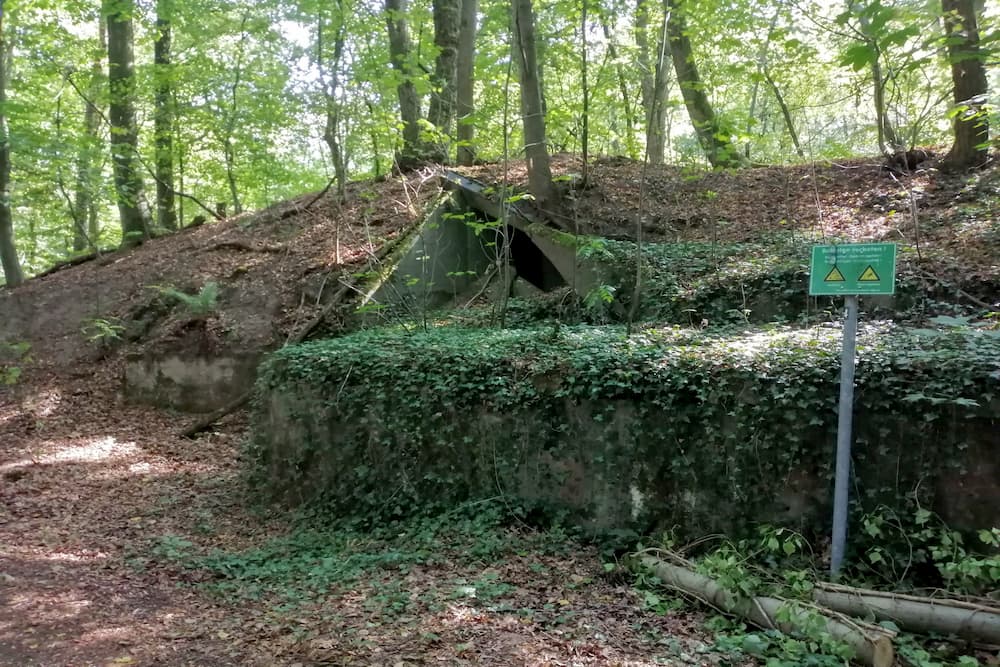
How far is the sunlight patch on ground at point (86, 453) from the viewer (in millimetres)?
9828

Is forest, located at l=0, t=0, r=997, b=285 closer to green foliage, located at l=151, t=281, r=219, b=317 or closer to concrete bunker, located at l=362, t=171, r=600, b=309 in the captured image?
concrete bunker, located at l=362, t=171, r=600, b=309

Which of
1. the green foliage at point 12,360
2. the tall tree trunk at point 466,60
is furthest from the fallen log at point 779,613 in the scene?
the green foliage at point 12,360

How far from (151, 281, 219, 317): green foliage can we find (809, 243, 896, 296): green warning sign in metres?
11.0

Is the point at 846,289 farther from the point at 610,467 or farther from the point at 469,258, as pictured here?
the point at 469,258

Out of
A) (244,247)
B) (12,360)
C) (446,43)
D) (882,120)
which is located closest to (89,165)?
(244,247)

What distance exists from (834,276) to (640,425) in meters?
2.21

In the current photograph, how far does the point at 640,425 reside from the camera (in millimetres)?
6441

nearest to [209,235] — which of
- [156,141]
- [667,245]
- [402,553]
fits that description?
[156,141]

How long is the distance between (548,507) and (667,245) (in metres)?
6.37

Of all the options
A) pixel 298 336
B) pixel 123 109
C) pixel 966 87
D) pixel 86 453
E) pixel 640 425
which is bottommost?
pixel 86 453

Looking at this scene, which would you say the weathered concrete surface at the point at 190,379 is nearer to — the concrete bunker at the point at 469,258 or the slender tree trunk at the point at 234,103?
the concrete bunker at the point at 469,258

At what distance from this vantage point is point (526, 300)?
468 inches

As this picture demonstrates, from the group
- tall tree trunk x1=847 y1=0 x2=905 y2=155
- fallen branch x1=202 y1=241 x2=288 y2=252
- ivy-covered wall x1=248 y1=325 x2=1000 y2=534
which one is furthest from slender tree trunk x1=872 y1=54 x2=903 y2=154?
fallen branch x1=202 y1=241 x2=288 y2=252

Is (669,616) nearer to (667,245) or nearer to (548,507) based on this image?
(548,507)
